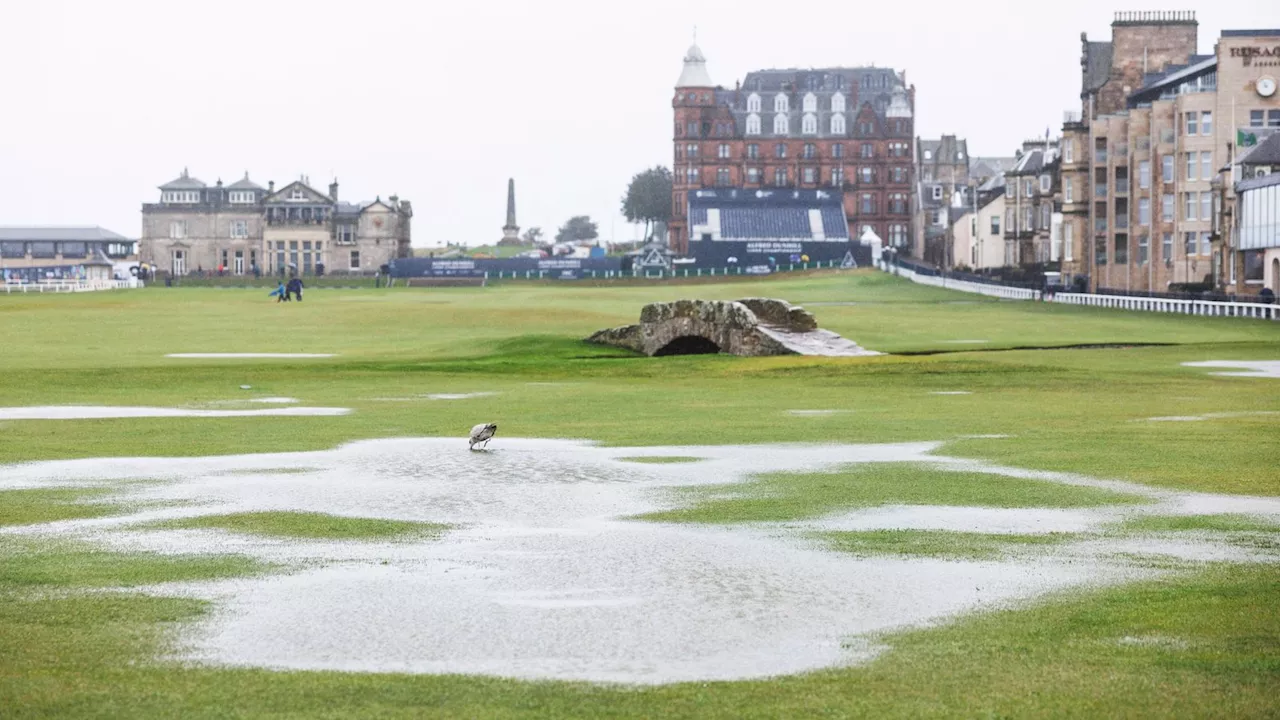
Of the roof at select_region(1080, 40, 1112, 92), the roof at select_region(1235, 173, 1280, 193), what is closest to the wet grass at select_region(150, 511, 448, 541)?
the roof at select_region(1235, 173, 1280, 193)

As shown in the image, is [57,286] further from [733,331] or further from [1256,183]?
[733,331]

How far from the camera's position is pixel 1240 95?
11256 cm

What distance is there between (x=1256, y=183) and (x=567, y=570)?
305ft

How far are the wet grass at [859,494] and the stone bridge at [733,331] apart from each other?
26635mm

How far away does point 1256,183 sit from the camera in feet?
327

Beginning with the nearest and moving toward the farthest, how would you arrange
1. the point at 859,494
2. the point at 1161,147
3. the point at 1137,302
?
the point at 859,494 < the point at 1137,302 < the point at 1161,147

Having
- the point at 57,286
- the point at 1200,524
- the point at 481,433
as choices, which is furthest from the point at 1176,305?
the point at 57,286

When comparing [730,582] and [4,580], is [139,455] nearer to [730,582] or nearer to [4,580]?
[4,580]

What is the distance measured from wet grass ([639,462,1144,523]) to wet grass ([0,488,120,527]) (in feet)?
18.1

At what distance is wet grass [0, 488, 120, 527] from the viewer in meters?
17.2

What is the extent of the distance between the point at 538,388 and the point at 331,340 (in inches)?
1092

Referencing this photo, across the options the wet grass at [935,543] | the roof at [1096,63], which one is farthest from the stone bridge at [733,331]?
the roof at [1096,63]

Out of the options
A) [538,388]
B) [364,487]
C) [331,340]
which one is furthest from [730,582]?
[331,340]

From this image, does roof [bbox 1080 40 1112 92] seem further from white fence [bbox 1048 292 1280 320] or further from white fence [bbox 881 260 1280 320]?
white fence [bbox 1048 292 1280 320]
